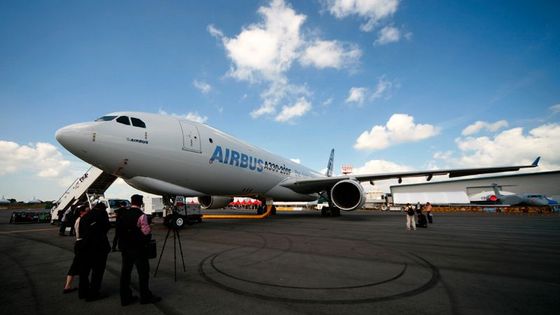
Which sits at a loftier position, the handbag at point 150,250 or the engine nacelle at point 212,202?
the engine nacelle at point 212,202

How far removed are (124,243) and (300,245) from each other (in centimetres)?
502

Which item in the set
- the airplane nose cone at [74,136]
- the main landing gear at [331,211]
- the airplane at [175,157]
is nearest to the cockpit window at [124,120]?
the airplane at [175,157]

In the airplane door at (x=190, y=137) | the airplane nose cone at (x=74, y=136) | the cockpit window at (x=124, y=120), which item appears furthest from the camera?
the airplane door at (x=190, y=137)

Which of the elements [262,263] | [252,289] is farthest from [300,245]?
[252,289]

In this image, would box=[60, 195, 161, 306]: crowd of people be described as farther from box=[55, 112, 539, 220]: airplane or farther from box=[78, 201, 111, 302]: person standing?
box=[55, 112, 539, 220]: airplane

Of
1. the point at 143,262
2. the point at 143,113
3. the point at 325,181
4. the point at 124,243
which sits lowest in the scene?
the point at 143,262

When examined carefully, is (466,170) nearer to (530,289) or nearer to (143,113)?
(530,289)

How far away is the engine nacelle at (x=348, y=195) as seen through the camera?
1426cm

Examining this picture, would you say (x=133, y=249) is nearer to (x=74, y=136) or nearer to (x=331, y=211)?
(x=74, y=136)

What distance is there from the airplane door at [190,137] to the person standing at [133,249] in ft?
20.5

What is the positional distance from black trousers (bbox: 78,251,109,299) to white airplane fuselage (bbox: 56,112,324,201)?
4938 millimetres

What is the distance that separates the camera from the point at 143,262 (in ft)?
11.3

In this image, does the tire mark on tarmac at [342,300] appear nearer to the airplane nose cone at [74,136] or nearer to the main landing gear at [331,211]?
the airplane nose cone at [74,136]

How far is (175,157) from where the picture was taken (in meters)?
9.12
